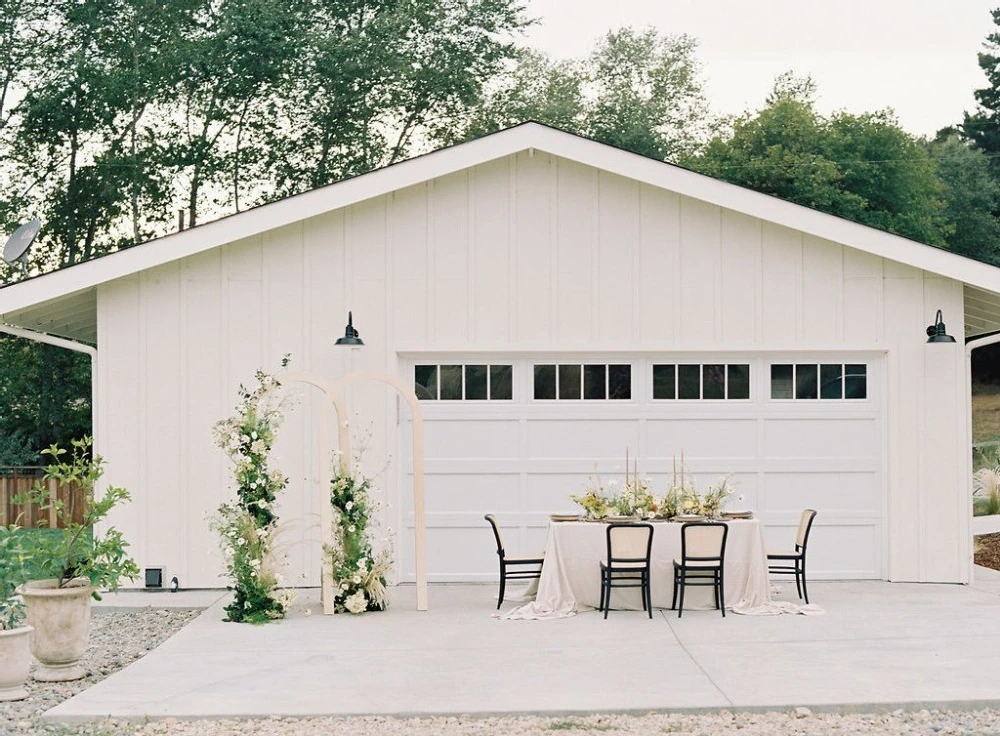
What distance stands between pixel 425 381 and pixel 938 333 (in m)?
4.83

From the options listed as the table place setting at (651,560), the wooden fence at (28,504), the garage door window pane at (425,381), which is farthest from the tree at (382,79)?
the table place setting at (651,560)

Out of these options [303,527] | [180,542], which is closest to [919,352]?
[303,527]

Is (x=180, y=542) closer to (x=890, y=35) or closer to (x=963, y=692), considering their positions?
(x=963, y=692)

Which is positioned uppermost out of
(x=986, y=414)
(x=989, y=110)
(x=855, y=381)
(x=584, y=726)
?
(x=989, y=110)

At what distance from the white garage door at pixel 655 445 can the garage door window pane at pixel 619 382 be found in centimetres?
6

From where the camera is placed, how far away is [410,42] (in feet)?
94.4

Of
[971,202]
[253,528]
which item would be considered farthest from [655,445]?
[971,202]

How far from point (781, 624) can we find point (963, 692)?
7.91 ft

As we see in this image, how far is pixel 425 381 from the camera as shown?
40.0 feet

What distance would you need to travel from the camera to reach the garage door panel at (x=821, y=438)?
12133 mm

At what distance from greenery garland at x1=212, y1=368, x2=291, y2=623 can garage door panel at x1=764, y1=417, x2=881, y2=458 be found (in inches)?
189

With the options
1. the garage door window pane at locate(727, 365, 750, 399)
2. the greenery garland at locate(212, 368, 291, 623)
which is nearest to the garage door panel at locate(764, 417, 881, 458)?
the garage door window pane at locate(727, 365, 750, 399)

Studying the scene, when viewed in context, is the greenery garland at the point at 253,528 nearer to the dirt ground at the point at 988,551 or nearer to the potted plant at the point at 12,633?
the potted plant at the point at 12,633

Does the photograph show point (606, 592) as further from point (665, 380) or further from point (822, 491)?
point (822, 491)
